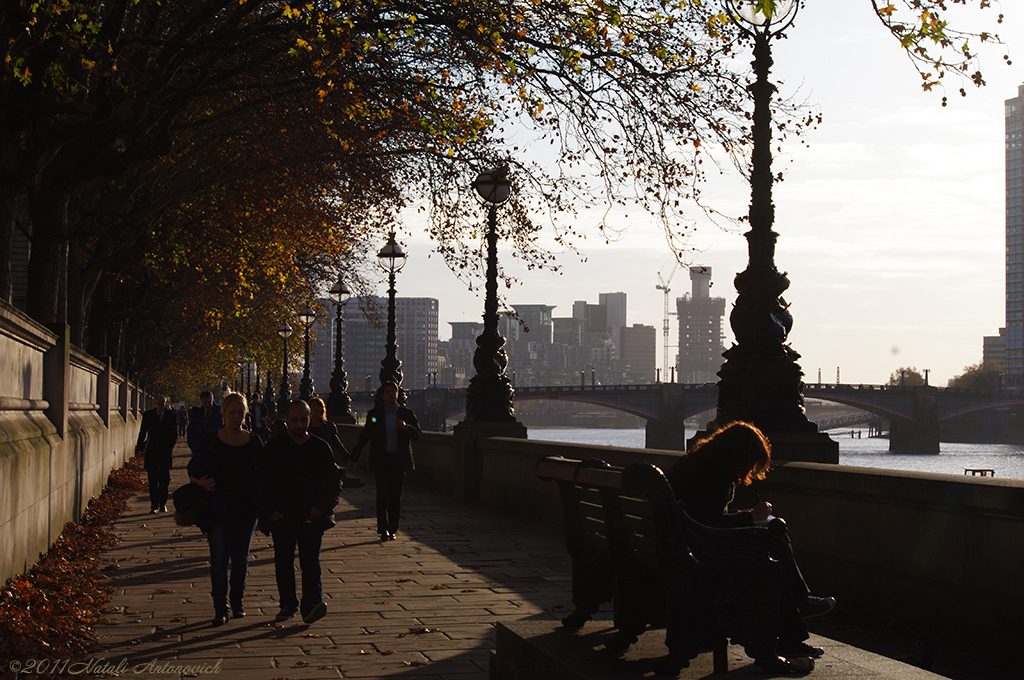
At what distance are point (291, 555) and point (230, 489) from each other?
627 millimetres

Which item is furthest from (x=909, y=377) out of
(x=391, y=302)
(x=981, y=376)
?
(x=391, y=302)

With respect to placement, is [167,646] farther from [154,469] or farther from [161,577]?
[154,469]

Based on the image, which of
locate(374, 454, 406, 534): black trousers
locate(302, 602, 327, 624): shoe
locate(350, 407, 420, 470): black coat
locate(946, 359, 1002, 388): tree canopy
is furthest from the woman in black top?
locate(946, 359, 1002, 388): tree canopy

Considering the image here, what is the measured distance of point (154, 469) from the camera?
1656 centimetres

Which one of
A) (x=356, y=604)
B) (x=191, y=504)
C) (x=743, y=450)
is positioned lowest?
(x=356, y=604)

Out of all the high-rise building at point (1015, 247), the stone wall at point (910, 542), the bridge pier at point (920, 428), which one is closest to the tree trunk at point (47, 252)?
the stone wall at point (910, 542)

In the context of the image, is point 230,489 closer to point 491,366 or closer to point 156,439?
point 491,366

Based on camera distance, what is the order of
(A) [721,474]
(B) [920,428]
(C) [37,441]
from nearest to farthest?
(A) [721,474]
(C) [37,441]
(B) [920,428]

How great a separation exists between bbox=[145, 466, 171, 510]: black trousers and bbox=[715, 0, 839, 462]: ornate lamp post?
9875 mm

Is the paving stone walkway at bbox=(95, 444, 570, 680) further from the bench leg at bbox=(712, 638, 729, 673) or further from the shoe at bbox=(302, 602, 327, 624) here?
the bench leg at bbox=(712, 638, 729, 673)

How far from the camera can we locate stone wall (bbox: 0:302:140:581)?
7879 millimetres

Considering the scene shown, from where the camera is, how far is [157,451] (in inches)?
650

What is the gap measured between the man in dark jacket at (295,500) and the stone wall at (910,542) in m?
3.24

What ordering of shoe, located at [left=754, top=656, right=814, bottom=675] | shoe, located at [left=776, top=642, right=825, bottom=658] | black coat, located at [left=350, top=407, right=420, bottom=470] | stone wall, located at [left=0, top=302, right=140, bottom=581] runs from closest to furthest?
shoe, located at [left=754, top=656, right=814, bottom=675]
shoe, located at [left=776, top=642, right=825, bottom=658]
stone wall, located at [left=0, top=302, right=140, bottom=581]
black coat, located at [left=350, top=407, right=420, bottom=470]
